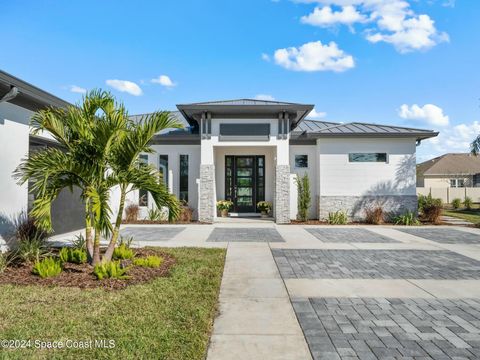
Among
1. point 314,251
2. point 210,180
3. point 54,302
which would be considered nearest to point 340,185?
point 210,180

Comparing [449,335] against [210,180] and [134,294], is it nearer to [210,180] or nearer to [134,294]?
[134,294]

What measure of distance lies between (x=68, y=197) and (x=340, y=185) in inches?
453

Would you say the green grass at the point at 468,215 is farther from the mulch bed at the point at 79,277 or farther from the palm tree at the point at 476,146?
the mulch bed at the point at 79,277

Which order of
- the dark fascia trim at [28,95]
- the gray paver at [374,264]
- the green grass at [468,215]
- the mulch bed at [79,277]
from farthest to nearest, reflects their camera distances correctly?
1. the green grass at [468,215]
2. the dark fascia trim at [28,95]
3. the gray paver at [374,264]
4. the mulch bed at [79,277]

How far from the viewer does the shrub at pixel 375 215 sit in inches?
526

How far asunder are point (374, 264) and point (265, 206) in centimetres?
856

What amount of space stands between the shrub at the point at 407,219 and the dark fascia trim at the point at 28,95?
45.6 ft

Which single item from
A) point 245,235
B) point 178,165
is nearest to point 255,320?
point 245,235

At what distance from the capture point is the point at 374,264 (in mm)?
6449

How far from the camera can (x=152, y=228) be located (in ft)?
38.5

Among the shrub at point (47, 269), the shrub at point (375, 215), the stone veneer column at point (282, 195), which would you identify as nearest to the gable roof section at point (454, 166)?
the shrub at point (375, 215)

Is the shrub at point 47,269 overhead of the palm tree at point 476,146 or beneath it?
beneath

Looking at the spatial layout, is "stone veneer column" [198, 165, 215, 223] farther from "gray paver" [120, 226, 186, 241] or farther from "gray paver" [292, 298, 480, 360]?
"gray paver" [292, 298, 480, 360]

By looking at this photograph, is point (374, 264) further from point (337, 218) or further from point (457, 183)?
point (457, 183)
